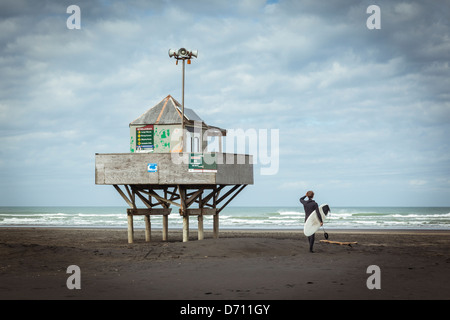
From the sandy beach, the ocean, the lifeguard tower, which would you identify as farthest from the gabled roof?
the ocean

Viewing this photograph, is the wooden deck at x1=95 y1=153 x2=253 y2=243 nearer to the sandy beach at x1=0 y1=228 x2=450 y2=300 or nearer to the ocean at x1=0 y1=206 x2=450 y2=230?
the sandy beach at x1=0 y1=228 x2=450 y2=300

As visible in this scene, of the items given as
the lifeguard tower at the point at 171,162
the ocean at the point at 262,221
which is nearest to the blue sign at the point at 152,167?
the lifeguard tower at the point at 171,162

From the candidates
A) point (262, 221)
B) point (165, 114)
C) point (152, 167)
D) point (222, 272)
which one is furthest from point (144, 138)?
point (262, 221)

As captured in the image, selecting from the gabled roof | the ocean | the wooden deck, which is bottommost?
the ocean

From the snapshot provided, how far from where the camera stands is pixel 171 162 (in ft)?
74.3

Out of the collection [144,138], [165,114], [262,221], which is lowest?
[262,221]

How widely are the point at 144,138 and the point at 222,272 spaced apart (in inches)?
438

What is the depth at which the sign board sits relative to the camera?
73.8ft

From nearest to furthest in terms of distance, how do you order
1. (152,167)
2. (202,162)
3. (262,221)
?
(202,162) < (152,167) < (262,221)

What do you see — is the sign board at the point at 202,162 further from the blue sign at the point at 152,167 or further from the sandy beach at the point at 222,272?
the sandy beach at the point at 222,272

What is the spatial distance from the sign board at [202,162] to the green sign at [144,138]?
7.47ft

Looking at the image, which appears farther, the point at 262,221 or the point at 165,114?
the point at 262,221

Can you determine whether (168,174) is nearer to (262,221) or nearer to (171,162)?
(171,162)

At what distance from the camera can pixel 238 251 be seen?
60.4 ft
